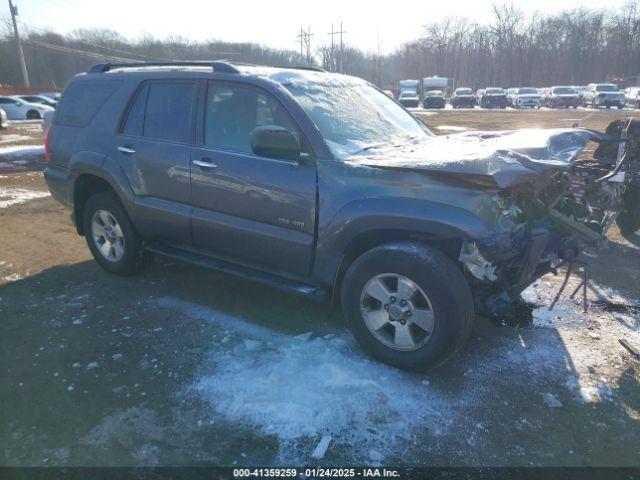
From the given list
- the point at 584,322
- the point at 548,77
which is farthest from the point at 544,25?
the point at 584,322

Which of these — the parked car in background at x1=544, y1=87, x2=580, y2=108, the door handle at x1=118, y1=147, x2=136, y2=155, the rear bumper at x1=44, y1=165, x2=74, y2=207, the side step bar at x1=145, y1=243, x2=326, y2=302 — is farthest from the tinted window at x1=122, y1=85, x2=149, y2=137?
the parked car in background at x1=544, y1=87, x2=580, y2=108

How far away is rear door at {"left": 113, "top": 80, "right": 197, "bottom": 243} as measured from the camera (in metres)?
4.22

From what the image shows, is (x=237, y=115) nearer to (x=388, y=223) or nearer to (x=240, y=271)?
(x=240, y=271)

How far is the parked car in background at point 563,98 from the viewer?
40094 mm

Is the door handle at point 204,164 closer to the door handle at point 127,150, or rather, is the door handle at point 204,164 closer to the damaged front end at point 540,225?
the door handle at point 127,150

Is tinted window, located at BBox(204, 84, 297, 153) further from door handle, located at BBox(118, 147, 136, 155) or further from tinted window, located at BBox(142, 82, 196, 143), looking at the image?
door handle, located at BBox(118, 147, 136, 155)

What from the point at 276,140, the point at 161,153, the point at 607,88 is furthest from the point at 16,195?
the point at 607,88

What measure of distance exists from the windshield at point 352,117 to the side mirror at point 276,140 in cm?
24

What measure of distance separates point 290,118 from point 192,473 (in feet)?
7.90

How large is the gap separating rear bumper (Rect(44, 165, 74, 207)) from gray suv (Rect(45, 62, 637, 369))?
0.03 m

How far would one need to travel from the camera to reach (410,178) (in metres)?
3.12

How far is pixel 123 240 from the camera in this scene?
488cm

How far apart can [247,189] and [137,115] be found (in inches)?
61.8

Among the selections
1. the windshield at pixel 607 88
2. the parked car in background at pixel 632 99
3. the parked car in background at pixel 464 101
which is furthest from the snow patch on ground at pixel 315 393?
the parked car in background at pixel 464 101
